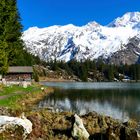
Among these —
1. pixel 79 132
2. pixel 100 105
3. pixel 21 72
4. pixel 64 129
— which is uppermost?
pixel 21 72

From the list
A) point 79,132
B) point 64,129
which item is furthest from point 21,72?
point 79,132

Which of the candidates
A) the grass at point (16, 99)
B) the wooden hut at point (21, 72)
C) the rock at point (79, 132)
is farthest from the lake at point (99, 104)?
the wooden hut at point (21, 72)

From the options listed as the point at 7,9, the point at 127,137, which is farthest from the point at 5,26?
the point at 127,137

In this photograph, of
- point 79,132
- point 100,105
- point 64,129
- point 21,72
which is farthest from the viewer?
point 21,72

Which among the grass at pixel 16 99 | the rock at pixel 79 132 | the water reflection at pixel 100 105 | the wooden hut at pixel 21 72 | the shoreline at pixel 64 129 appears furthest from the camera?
the wooden hut at pixel 21 72

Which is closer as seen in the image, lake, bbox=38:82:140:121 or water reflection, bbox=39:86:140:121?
water reflection, bbox=39:86:140:121

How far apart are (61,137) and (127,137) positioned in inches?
181

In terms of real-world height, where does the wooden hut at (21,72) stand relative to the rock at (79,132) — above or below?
above

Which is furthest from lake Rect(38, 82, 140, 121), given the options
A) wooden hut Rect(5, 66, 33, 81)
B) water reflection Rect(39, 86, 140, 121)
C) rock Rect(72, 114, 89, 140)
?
wooden hut Rect(5, 66, 33, 81)

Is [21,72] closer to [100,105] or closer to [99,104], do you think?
[99,104]

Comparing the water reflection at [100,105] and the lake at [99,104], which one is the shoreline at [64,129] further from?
the water reflection at [100,105]

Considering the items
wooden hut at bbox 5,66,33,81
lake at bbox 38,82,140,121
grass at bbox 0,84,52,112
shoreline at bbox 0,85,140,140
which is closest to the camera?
shoreline at bbox 0,85,140,140

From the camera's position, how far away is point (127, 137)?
2334cm

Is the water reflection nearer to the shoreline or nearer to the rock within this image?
the shoreline
